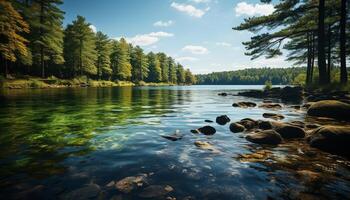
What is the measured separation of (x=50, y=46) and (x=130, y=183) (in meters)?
36.9

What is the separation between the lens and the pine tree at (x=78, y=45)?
43.0 m

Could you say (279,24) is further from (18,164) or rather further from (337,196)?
(18,164)

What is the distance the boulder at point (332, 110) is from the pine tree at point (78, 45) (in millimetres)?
42175

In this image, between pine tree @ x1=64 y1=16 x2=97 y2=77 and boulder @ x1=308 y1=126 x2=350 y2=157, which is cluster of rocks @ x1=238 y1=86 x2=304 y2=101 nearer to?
boulder @ x1=308 y1=126 x2=350 y2=157

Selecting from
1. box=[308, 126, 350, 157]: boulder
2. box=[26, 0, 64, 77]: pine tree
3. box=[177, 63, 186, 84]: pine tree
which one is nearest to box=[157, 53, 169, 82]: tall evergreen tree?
box=[177, 63, 186, 84]: pine tree

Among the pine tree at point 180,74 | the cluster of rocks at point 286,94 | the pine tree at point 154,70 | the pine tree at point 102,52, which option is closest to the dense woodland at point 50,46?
the pine tree at point 102,52

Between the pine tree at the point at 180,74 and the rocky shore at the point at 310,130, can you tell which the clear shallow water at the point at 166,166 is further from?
the pine tree at the point at 180,74

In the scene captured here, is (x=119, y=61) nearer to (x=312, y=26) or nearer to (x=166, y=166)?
(x=312, y=26)

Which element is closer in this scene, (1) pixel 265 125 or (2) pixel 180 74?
(1) pixel 265 125

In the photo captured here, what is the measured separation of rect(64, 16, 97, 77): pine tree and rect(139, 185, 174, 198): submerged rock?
4461 centimetres

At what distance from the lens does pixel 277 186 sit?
357cm

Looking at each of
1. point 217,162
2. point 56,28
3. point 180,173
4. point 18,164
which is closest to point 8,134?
point 18,164

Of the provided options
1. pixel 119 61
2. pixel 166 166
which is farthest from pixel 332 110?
pixel 119 61

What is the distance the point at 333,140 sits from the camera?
17.6 ft
